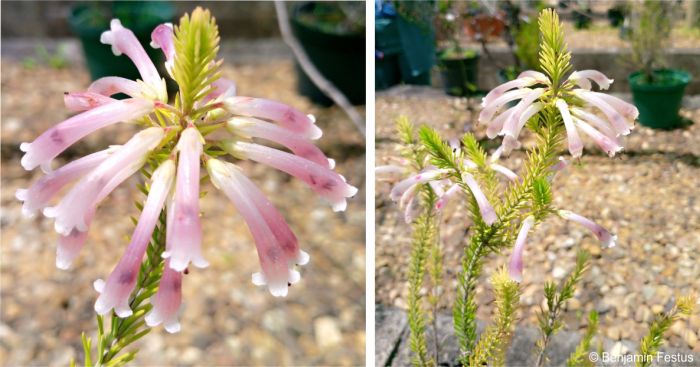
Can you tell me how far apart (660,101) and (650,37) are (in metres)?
0.32

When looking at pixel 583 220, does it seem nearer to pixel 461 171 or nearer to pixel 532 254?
pixel 461 171

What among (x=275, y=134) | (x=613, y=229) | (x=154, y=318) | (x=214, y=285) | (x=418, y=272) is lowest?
(x=214, y=285)

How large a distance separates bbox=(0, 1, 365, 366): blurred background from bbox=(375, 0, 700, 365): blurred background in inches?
7.6

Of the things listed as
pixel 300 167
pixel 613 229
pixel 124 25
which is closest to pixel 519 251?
pixel 300 167

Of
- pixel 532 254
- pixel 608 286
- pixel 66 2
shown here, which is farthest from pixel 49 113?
pixel 608 286

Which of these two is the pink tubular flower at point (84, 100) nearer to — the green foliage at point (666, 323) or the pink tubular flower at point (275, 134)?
the pink tubular flower at point (275, 134)

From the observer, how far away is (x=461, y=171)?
2.24ft

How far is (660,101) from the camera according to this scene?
1.81 meters

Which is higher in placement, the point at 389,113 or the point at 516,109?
the point at 516,109

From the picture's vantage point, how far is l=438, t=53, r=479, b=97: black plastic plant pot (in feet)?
6.81

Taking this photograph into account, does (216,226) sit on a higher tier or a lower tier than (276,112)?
lower

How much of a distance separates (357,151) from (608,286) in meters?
0.99

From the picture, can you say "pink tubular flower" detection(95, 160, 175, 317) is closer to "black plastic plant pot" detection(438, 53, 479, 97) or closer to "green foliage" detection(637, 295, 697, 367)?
"green foliage" detection(637, 295, 697, 367)

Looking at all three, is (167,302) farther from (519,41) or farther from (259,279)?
(519,41)
